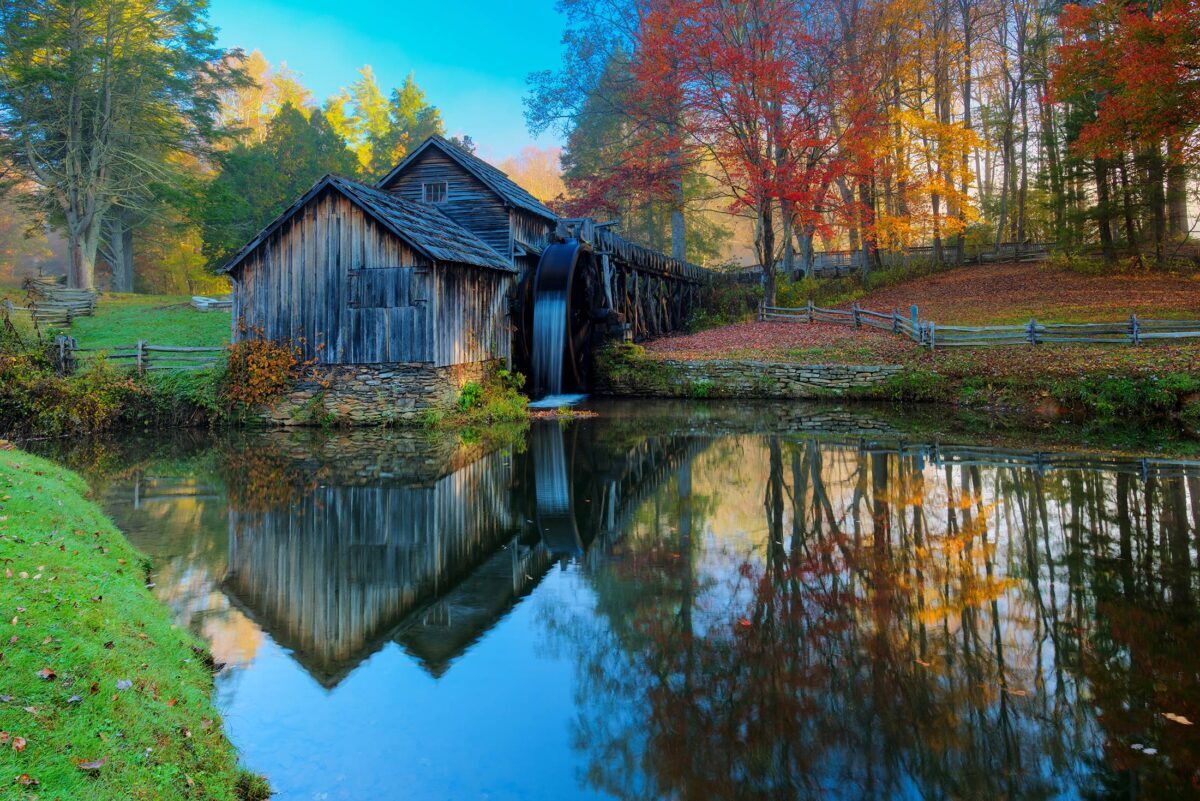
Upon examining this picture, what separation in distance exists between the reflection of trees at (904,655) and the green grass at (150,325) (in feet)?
58.9

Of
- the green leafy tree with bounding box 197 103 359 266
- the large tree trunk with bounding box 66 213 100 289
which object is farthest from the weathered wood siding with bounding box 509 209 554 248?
the large tree trunk with bounding box 66 213 100 289

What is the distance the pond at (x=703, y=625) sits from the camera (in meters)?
3.73

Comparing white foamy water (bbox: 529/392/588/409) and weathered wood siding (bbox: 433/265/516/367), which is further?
white foamy water (bbox: 529/392/588/409)

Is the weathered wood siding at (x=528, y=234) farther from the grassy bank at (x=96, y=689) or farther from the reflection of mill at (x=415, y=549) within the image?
the grassy bank at (x=96, y=689)

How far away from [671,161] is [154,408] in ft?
61.8

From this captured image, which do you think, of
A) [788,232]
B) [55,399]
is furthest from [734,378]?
[55,399]

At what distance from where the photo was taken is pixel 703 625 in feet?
17.5

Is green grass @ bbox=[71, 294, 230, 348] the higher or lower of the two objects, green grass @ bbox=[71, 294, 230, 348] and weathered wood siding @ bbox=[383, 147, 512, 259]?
the lower

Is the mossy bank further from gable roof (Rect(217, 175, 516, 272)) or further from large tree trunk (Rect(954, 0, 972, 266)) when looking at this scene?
large tree trunk (Rect(954, 0, 972, 266))

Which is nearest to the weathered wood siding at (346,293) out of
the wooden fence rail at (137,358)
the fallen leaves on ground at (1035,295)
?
the wooden fence rail at (137,358)

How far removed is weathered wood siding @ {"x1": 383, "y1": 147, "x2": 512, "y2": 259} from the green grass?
7.14 m

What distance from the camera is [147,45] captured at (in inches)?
1220

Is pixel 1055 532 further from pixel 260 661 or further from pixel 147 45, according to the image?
pixel 147 45

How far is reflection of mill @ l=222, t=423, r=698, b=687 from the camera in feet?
17.9
